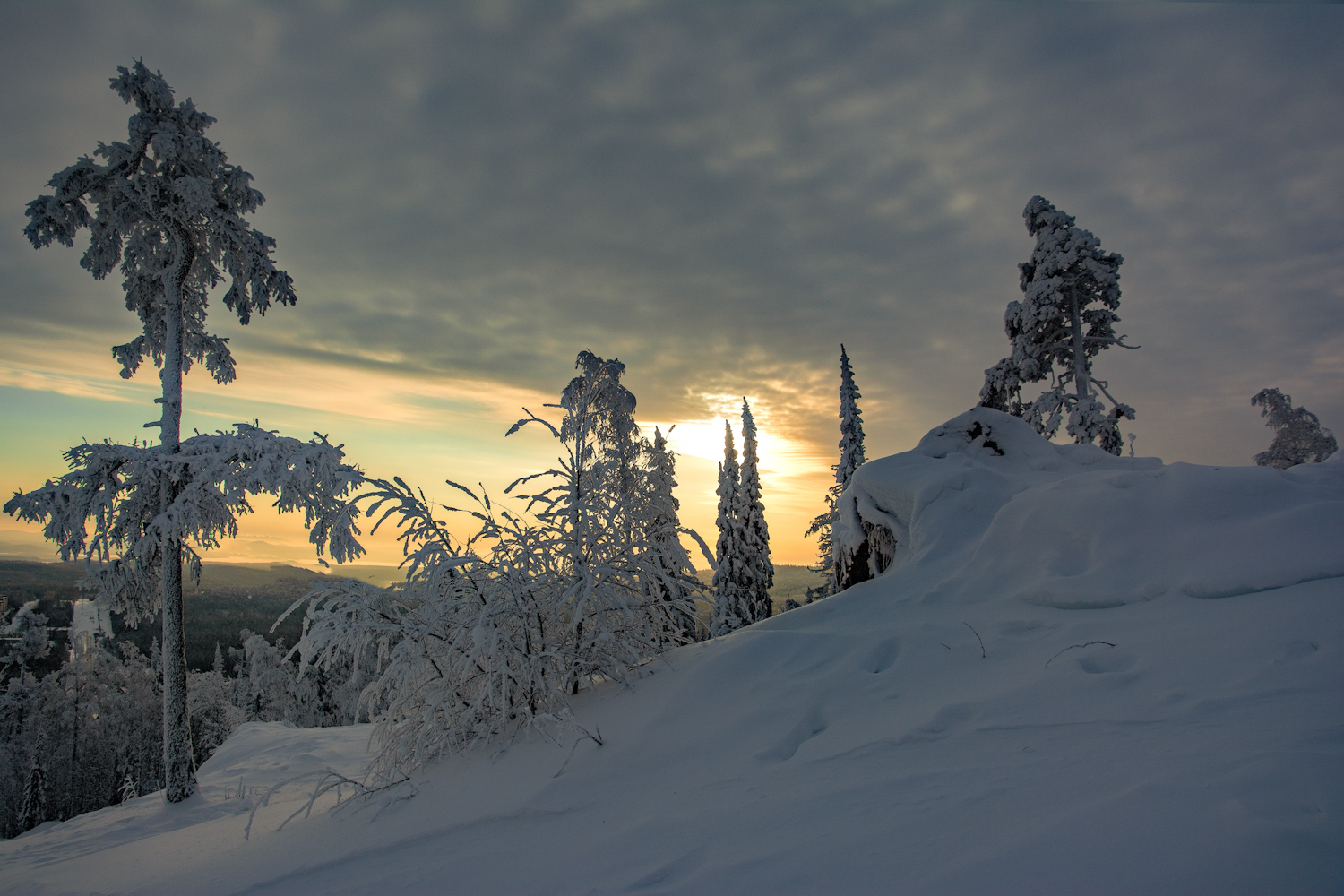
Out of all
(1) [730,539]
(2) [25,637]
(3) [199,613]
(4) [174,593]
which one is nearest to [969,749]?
(4) [174,593]

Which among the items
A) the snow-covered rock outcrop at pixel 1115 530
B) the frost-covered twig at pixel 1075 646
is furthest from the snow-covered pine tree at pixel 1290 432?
the frost-covered twig at pixel 1075 646

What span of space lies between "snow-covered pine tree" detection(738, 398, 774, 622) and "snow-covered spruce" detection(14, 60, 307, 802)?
19.2 meters

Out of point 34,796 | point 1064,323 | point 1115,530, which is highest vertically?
point 1064,323

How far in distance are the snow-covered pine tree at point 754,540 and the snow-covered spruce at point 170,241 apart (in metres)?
19.2

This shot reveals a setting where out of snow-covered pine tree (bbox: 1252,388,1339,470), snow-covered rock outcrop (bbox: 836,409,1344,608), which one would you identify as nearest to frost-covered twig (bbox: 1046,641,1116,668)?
snow-covered rock outcrop (bbox: 836,409,1344,608)

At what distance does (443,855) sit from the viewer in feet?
11.0

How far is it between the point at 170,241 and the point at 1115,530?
16.1 m

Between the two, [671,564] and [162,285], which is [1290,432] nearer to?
[671,564]

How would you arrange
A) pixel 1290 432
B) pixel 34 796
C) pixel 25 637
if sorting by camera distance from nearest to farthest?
pixel 1290 432 → pixel 34 796 → pixel 25 637

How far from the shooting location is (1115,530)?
498 cm

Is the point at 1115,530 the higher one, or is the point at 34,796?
the point at 1115,530

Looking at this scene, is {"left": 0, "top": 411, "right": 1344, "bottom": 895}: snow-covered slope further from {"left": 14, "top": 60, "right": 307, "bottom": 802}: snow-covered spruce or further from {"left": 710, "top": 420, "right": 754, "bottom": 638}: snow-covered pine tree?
{"left": 710, "top": 420, "right": 754, "bottom": 638}: snow-covered pine tree

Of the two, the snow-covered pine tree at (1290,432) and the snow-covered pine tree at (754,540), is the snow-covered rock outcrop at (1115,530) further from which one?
the snow-covered pine tree at (1290,432)

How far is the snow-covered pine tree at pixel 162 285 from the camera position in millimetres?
10430
